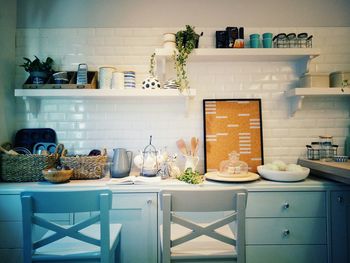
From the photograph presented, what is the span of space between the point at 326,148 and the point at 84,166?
2.16 metres

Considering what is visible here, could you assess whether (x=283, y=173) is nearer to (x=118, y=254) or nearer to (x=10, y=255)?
(x=118, y=254)

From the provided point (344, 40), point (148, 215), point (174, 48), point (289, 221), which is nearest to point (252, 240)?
point (289, 221)

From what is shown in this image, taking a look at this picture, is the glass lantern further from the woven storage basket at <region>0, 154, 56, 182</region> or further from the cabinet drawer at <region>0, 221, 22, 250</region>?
the cabinet drawer at <region>0, 221, 22, 250</region>

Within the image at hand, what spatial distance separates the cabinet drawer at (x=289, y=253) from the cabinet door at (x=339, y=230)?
0.08 metres

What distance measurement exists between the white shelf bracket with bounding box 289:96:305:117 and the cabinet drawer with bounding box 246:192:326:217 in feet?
2.69

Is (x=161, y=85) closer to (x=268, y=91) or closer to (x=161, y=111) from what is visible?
(x=161, y=111)

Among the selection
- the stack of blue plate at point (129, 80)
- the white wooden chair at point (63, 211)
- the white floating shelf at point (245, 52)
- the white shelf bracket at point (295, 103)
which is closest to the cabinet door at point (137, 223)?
the white wooden chair at point (63, 211)

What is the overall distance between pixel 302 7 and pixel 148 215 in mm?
2402

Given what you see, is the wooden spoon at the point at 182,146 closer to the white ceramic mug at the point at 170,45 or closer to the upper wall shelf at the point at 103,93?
the upper wall shelf at the point at 103,93

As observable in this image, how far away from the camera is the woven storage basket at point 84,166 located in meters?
1.93

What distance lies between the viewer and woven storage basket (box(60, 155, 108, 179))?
6.33 ft

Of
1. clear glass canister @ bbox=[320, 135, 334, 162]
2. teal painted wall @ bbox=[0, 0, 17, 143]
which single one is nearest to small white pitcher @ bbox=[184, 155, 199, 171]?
clear glass canister @ bbox=[320, 135, 334, 162]

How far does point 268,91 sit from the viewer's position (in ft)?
7.52

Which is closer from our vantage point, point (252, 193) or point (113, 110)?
point (252, 193)
